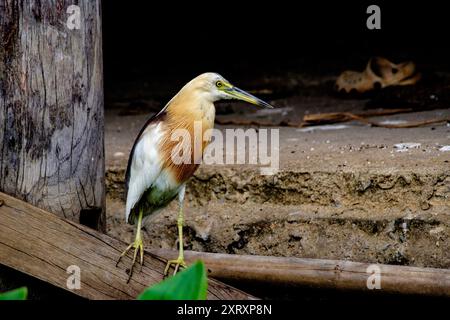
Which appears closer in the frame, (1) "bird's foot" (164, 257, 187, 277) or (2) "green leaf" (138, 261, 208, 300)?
(2) "green leaf" (138, 261, 208, 300)

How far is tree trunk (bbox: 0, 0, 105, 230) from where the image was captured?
2885mm

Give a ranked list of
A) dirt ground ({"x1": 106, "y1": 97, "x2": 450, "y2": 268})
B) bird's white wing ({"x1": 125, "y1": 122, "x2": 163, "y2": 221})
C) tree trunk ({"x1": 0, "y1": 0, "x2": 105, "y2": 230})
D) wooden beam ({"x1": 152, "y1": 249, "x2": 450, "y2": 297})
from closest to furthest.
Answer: tree trunk ({"x1": 0, "y1": 0, "x2": 105, "y2": 230}) < wooden beam ({"x1": 152, "y1": 249, "x2": 450, "y2": 297}) < bird's white wing ({"x1": 125, "y1": 122, "x2": 163, "y2": 221}) < dirt ground ({"x1": 106, "y1": 97, "x2": 450, "y2": 268})

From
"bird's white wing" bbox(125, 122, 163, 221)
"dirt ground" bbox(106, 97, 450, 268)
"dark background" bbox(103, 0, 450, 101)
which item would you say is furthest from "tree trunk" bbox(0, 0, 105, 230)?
"dark background" bbox(103, 0, 450, 101)

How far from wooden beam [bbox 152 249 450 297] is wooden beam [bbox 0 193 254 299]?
26 cm

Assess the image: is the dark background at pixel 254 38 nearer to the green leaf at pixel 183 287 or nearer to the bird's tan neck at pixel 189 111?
the bird's tan neck at pixel 189 111

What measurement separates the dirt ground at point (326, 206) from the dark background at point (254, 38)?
6.83 ft

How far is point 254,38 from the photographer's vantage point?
21.5ft

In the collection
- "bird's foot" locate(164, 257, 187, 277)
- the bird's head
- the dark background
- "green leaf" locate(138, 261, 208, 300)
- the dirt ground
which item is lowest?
"green leaf" locate(138, 261, 208, 300)

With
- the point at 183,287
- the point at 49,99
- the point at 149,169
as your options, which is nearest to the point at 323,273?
the point at 149,169

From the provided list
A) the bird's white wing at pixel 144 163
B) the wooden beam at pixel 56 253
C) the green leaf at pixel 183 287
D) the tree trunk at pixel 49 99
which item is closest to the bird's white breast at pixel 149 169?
the bird's white wing at pixel 144 163

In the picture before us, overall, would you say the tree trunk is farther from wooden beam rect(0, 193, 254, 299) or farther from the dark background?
the dark background

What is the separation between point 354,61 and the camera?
20.5 ft
